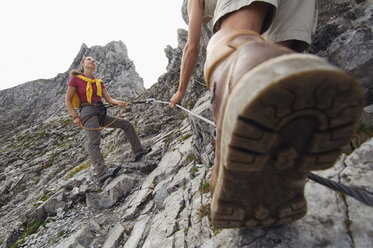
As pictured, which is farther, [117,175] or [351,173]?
[117,175]

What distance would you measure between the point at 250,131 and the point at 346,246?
128 cm

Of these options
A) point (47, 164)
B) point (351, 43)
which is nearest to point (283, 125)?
point (351, 43)

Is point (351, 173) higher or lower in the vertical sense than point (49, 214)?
higher

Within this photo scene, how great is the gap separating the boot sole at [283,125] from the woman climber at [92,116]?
6.29 metres

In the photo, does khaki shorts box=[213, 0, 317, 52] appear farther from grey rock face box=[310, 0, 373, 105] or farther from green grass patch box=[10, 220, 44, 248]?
green grass patch box=[10, 220, 44, 248]

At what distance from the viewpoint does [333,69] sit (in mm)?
806

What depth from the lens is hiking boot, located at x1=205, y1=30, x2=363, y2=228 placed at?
2.81 ft

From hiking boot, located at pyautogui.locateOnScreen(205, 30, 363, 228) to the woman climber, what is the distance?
6.16 m

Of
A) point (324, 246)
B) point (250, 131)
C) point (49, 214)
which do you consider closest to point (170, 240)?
point (324, 246)

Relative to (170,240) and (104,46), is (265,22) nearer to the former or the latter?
(170,240)

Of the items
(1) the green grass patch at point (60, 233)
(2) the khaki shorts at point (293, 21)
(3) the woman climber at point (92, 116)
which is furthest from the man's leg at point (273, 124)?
(3) the woman climber at point (92, 116)

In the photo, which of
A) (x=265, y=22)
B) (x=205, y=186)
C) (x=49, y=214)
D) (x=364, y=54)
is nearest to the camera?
(x=265, y=22)

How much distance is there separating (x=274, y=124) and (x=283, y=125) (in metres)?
0.06

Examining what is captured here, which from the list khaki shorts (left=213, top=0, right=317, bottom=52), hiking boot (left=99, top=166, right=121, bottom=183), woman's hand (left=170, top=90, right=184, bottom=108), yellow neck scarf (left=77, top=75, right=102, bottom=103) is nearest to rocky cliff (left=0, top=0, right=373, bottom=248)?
hiking boot (left=99, top=166, right=121, bottom=183)
